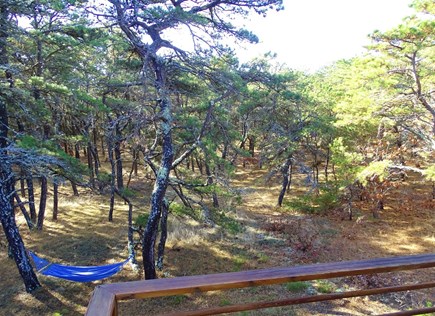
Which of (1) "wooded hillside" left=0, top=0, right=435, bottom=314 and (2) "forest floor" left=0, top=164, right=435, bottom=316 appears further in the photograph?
(2) "forest floor" left=0, top=164, right=435, bottom=316

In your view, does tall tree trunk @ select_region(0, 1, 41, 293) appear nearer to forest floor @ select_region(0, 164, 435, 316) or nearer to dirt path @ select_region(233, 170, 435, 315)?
forest floor @ select_region(0, 164, 435, 316)

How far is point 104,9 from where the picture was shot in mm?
5316

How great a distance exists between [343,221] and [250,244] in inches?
172

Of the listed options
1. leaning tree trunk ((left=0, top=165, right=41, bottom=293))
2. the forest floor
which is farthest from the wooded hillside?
the forest floor

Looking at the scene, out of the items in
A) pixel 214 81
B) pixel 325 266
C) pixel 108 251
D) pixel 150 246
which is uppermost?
pixel 214 81

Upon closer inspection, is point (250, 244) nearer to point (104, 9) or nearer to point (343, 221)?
point (343, 221)

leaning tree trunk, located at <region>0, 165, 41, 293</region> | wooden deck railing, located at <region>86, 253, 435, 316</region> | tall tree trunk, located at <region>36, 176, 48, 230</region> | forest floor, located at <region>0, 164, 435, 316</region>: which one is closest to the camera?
wooden deck railing, located at <region>86, 253, 435, 316</region>

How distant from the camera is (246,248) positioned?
368 inches

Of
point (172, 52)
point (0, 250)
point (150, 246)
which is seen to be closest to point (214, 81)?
point (172, 52)

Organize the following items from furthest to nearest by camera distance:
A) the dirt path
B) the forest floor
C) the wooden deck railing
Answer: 1. the dirt path
2. the forest floor
3. the wooden deck railing

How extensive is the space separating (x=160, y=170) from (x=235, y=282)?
5.49 meters

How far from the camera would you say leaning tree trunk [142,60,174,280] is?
19.4 ft

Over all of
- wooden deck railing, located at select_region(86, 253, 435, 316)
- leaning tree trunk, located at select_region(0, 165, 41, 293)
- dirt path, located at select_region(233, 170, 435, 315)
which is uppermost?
wooden deck railing, located at select_region(86, 253, 435, 316)

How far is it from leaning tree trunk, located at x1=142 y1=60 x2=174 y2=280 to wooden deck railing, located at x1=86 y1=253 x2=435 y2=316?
509 cm
